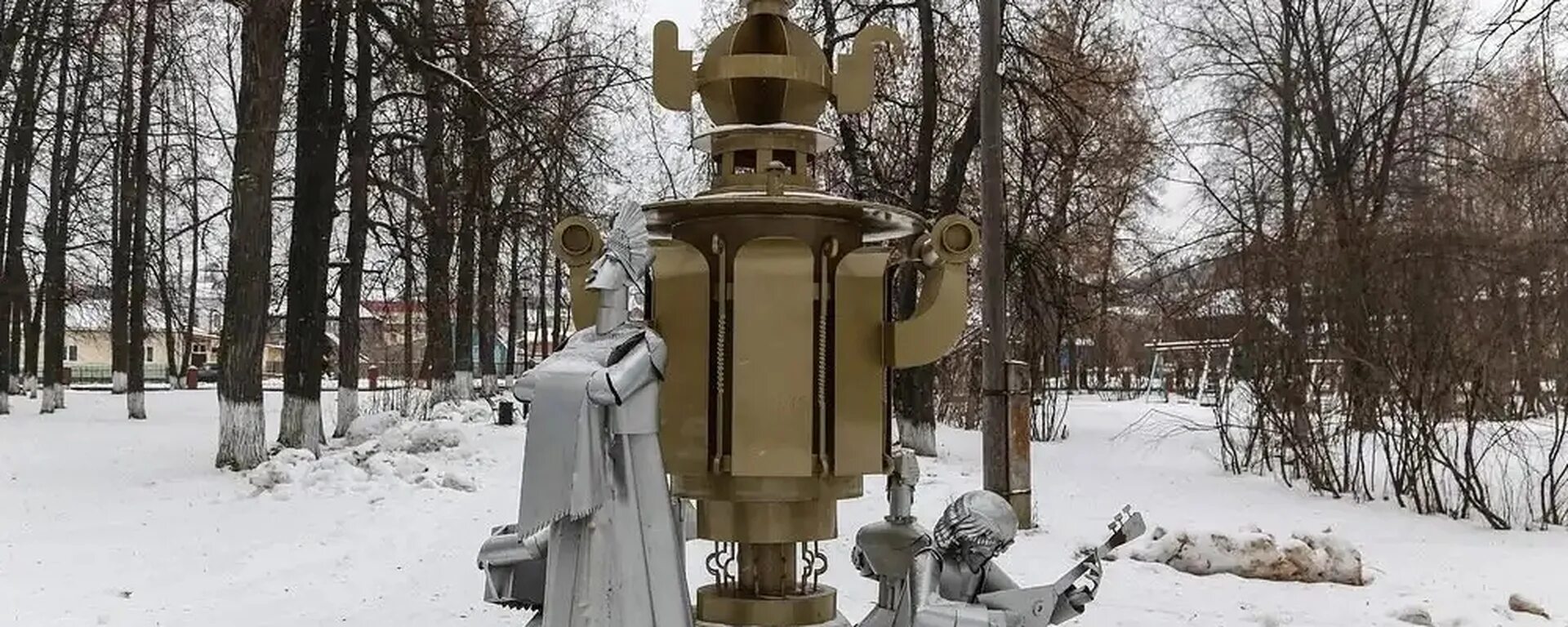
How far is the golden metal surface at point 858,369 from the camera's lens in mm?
3191

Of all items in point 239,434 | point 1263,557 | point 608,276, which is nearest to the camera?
point 608,276

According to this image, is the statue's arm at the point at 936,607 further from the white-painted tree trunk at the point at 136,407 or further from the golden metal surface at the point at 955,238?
the white-painted tree trunk at the point at 136,407

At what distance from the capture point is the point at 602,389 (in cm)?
253

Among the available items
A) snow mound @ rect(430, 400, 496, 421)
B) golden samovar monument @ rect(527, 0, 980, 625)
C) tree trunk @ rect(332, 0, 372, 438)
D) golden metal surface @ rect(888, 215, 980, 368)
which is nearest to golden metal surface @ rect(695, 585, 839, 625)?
golden samovar monument @ rect(527, 0, 980, 625)

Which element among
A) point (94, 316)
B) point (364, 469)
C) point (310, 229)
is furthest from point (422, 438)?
point (94, 316)

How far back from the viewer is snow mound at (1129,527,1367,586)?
7.14 metres

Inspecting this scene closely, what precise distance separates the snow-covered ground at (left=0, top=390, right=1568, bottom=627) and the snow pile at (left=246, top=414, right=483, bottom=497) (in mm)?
33

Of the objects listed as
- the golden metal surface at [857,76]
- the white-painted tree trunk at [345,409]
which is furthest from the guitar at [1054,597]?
the white-painted tree trunk at [345,409]

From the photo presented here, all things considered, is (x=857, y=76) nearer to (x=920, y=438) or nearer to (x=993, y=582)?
(x=993, y=582)

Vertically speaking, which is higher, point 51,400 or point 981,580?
point 981,580

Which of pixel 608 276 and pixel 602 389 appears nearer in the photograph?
pixel 602 389

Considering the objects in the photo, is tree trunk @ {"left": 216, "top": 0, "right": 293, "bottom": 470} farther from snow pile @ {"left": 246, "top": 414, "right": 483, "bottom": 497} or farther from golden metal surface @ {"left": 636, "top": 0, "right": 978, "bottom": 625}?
golden metal surface @ {"left": 636, "top": 0, "right": 978, "bottom": 625}

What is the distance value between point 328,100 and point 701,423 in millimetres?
11865

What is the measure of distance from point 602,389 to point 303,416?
11.9 meters
